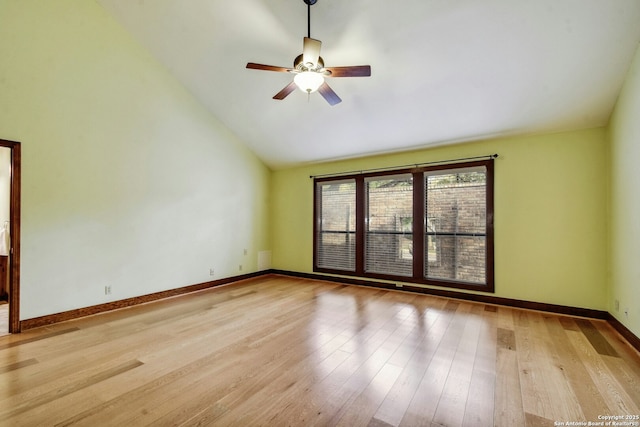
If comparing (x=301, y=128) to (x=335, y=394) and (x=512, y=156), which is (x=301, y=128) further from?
(x=335, y=394)

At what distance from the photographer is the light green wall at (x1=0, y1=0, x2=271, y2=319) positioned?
3.32m

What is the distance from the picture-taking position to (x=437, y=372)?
2398mm

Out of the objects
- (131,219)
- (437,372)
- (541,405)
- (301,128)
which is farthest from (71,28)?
(541,405)

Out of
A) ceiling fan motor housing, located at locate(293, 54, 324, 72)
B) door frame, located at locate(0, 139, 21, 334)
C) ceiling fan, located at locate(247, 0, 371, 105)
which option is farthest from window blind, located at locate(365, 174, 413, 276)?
door frame, located at locate(0, 139, 21, 334)

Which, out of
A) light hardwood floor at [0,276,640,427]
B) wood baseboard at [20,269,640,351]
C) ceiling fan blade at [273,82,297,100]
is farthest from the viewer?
wood baseboard at [20,269,640,351]

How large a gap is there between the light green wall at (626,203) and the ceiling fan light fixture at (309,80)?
305 cm

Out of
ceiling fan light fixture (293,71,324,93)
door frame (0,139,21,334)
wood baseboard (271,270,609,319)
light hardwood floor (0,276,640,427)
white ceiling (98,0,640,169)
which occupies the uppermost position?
white ceiling (98,0,640,169)

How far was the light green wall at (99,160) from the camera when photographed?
332cm

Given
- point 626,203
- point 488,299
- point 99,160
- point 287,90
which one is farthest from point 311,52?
point 488,299

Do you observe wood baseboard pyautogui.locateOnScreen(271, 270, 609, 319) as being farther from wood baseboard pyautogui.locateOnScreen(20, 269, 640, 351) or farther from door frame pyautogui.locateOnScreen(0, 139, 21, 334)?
door frame pyautogui.locateOnScreen(0, 139, 21, 334)

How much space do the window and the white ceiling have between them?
689 mm

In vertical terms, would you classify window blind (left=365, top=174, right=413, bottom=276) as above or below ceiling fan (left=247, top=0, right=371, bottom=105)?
below

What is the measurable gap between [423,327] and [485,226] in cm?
207

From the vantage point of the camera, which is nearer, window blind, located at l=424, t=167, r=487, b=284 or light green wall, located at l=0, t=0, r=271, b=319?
light green wall, located at l=0, t=0, r=271, b=319
